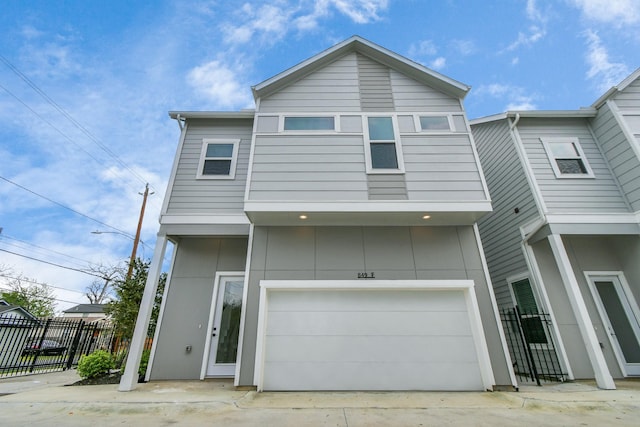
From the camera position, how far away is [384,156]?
221 inches

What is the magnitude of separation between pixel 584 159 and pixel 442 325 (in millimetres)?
5855

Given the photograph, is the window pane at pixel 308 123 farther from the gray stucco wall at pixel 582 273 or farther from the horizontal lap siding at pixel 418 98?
the gray stucco wall at pixel 582 273

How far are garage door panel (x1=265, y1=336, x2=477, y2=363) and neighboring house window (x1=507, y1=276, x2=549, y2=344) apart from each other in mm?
2070

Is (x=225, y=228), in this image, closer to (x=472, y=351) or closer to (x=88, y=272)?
(x=472, y=351)

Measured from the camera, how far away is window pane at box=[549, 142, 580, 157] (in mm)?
6598

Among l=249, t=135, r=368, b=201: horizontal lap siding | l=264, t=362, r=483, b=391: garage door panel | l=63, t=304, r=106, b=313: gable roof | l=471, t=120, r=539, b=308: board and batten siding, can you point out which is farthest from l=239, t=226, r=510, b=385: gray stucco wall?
l=63, t=304, r=106, b=313: gable roof

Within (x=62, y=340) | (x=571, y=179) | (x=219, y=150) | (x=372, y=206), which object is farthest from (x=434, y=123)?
(x=62, y=340)

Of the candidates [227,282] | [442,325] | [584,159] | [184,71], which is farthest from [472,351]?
[184,71]

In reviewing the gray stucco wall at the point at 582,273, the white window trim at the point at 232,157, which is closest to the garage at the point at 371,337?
the gray stucco wall at the point at 582,273

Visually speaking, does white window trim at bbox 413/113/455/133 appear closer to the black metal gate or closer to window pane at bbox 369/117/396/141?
window pane at bbox 369/117/396/141

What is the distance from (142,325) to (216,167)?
12.2ft

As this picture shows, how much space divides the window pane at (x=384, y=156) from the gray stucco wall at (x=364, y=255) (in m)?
1.36

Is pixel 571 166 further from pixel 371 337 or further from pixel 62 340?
pixel 62 340

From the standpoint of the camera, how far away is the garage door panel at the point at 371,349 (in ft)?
15.2
